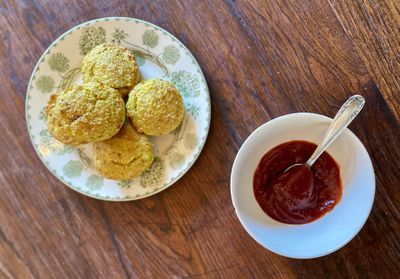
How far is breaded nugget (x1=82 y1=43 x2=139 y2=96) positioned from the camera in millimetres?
1310

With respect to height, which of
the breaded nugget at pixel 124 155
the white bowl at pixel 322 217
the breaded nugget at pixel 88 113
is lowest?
the white bowl at pixel 322 217

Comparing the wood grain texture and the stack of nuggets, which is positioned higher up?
the stack of nuggets

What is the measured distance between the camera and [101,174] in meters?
1.35

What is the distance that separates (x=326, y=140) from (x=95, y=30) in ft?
2.31

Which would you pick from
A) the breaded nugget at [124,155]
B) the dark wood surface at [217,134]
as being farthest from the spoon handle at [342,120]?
the breaded nugget at [124,155]

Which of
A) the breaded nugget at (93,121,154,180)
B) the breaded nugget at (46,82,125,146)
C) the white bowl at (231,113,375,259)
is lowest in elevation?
the white bowl at (231,113,375,259)

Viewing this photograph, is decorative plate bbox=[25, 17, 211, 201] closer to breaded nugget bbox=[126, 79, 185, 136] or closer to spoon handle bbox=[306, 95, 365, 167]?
breaded nugget bbox=[126, 79, 185, 136]

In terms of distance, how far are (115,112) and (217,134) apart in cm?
29

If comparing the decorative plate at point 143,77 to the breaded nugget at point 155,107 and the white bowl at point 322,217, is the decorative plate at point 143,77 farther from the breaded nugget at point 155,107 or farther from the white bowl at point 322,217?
the white bowl at point 322,217

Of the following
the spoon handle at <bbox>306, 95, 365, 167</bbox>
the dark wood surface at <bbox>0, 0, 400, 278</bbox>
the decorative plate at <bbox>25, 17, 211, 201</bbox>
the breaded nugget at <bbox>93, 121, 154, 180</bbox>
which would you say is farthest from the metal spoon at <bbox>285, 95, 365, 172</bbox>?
the breaded nugget at <bbox>93, 121, 154, 180</bbox>

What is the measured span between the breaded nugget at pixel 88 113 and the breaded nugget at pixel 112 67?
0.09ft

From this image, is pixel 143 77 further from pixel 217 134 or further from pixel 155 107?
pixel 217 134

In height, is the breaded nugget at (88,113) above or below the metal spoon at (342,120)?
above

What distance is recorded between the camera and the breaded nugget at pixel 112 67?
4.30ft
